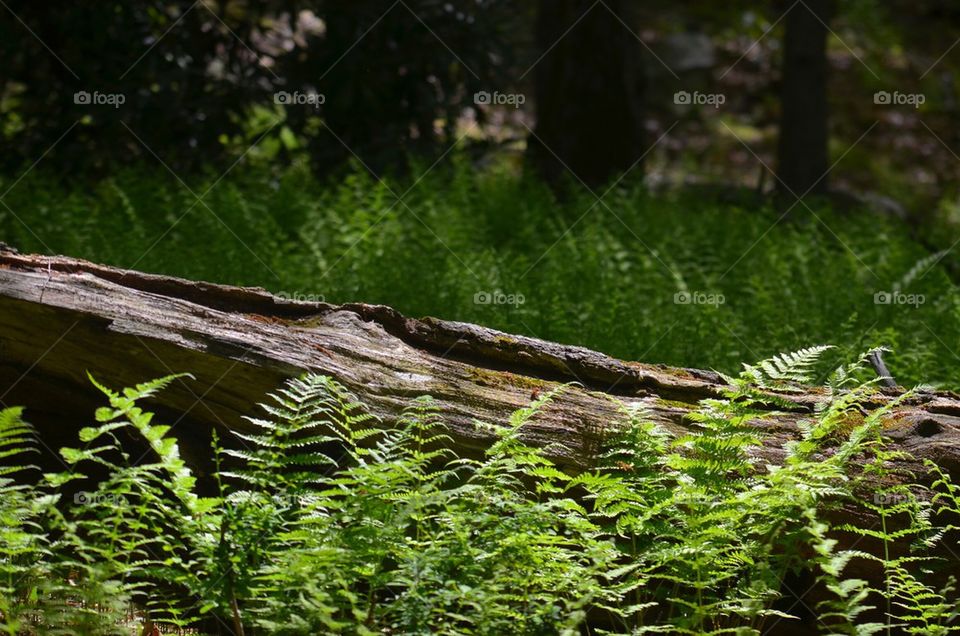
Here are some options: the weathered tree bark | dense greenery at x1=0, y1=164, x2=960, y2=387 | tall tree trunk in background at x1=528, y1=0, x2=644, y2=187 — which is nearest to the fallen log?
the weathered tree bark

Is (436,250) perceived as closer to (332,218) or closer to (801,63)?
(332,218)

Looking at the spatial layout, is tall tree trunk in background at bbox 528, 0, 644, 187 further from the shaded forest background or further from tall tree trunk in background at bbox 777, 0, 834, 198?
tall tree trunk in background at bbox 777, 0, 834, 198

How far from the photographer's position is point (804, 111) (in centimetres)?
1209

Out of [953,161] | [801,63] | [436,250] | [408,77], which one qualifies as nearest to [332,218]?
[436,250]

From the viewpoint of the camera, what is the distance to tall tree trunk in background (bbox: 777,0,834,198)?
11820mm

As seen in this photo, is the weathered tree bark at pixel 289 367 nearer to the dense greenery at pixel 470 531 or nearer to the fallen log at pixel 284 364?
the fallen log at pixel 284 364

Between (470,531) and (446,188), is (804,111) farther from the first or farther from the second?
(470,531)

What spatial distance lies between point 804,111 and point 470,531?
9.53 metres

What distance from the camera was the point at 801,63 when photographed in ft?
39.1

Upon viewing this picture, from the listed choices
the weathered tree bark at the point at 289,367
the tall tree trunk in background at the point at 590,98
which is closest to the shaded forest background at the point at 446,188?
the tall tree trunk in background at the point at 590,98

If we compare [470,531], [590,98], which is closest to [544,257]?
[590,98]

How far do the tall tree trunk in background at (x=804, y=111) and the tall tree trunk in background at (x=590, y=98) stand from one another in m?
1.80

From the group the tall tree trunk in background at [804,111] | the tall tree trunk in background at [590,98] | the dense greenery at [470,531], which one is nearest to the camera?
the dense greenery at [470,531]

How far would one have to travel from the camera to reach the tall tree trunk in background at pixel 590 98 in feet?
37.4
